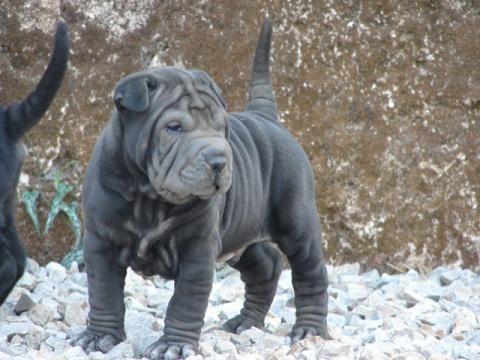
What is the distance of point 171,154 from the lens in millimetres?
3684

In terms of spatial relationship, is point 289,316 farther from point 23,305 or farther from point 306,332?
point 23,305

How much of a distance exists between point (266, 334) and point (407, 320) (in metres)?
0.82

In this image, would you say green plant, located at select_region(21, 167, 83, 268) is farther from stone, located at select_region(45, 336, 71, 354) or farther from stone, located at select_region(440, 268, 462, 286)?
stone, located at select_region(440, 268, 462, 286)

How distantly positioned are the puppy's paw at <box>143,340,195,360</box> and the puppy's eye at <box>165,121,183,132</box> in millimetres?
791

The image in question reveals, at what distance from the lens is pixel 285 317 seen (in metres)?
5.03

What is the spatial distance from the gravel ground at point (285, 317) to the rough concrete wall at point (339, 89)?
302 mm

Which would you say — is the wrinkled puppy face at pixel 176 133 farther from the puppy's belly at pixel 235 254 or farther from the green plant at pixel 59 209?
the green plant at pixel 59 209

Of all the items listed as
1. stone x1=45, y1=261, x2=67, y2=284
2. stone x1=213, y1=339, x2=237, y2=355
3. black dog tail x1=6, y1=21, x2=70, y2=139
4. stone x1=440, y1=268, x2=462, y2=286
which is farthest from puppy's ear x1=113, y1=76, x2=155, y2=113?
stone x1=440, y1=268, x2=462, y2=286

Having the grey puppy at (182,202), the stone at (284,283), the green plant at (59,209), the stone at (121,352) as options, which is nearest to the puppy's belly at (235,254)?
the grey puppy at (182,202)

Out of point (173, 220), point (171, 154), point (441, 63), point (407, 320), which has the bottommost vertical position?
point (407, 320)

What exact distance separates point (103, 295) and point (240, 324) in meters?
0.89

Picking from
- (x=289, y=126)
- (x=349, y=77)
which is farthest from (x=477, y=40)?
(x=289, y=126)

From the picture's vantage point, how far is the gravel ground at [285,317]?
4.01 m

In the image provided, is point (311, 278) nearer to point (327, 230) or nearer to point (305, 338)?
point (305, 338)
